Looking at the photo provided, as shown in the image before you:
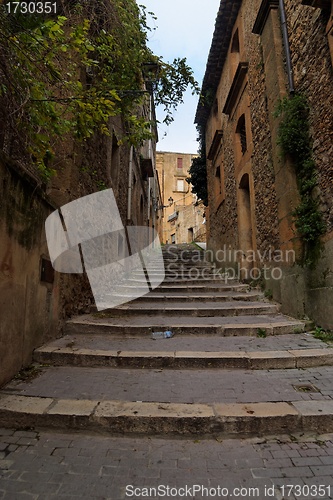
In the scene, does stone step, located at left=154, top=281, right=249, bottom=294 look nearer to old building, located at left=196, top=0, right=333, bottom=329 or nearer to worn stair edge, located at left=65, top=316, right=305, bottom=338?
old building, located at left=196, top=0, right=333, bottom=329

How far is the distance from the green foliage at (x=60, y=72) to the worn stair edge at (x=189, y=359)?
228 centimetres

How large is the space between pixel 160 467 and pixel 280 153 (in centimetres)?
497

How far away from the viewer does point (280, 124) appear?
494 cm

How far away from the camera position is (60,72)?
3.26 m

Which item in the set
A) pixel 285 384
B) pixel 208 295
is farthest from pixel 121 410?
pixel 208 295

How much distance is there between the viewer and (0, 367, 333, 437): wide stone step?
83.9 inches

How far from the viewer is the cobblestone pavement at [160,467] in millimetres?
1593

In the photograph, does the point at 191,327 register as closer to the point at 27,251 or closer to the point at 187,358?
the point at 187,358

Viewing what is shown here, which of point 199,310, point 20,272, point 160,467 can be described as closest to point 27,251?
point 20,272

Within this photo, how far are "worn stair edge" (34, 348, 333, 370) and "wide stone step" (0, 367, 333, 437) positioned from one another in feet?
0.45

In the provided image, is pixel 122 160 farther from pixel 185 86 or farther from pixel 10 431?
pixel 10 431

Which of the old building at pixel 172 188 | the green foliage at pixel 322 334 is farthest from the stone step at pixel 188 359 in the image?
the old building at pixel 172 188

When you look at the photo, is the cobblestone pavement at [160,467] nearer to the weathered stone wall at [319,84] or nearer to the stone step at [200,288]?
the weathered stone wall at [319,84]

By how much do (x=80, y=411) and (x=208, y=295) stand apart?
14.6 feet
